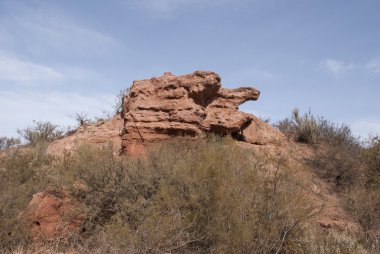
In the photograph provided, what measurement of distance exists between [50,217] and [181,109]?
216 inches

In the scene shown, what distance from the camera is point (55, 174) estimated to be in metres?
9.86

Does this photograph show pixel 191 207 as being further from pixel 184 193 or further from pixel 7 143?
pixel 7 143

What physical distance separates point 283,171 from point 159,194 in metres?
2.35

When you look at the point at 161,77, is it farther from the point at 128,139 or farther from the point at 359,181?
the point at 359,181

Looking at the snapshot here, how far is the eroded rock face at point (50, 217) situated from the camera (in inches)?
330

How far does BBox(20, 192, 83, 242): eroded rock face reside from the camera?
27.5 feet

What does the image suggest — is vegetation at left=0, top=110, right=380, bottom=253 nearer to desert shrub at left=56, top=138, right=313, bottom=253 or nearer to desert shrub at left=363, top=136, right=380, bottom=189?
desert shrub at left=56, top=138, right=313, bottom=253

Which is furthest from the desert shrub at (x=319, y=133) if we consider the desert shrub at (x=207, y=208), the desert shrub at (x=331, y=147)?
the desert shrub at (x=207, y=208)

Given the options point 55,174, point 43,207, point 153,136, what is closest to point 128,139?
point 153,136

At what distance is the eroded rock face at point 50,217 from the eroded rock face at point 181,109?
3907 millimetres

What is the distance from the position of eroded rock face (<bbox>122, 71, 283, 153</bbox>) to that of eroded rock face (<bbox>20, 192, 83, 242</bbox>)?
12.8 feet

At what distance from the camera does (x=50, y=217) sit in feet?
28.7

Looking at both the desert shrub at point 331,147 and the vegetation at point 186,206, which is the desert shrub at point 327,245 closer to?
the vegetation at point 186,206

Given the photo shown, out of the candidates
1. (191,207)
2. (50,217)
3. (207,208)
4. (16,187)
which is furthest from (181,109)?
(207,208)
